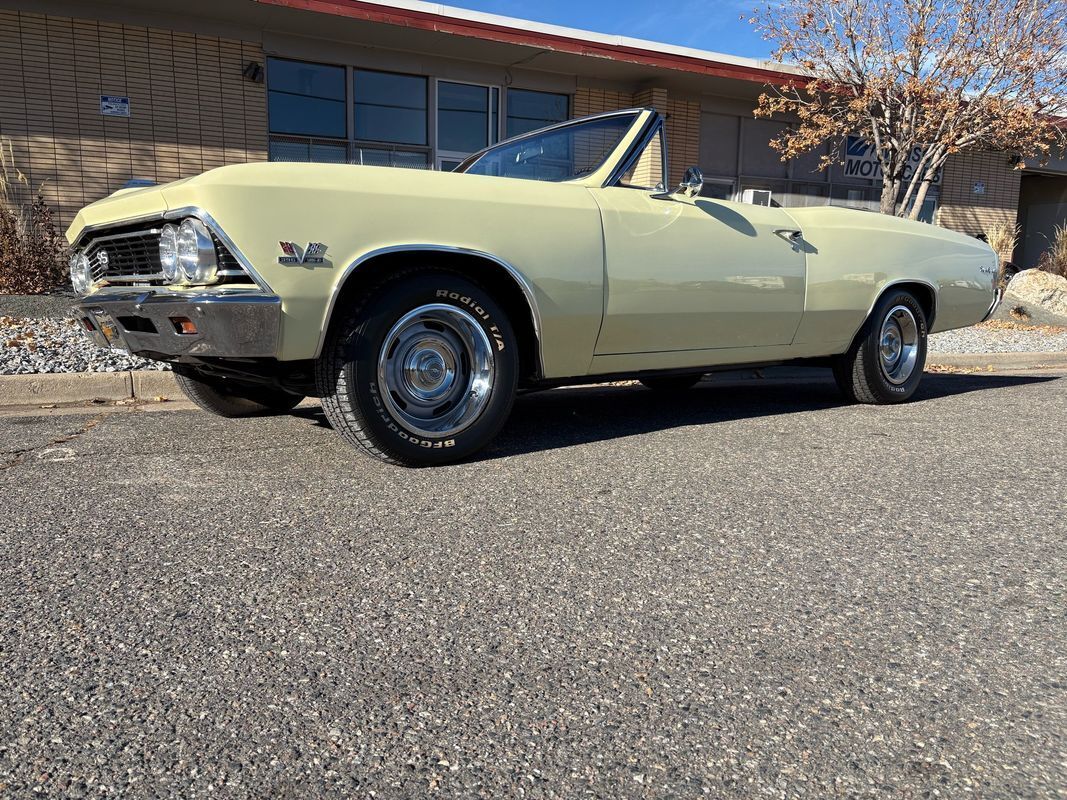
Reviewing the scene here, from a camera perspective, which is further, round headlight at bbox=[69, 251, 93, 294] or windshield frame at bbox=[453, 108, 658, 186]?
windshield frame at bbox=[453, 108, 658, 186]

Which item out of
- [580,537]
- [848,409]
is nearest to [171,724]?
[580,537]

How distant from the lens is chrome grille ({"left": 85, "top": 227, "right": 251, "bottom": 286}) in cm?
297

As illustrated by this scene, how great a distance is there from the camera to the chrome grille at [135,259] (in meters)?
2.97

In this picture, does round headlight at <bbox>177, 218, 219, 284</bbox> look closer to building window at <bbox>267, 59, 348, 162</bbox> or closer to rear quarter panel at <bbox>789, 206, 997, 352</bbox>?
rear quarter panel at <bbox>789, 206, 997, 352</bbox>

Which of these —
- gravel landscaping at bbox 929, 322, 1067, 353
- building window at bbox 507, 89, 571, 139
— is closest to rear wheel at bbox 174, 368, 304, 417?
gravel landscaping at bbox 929, 322, 1067, 353

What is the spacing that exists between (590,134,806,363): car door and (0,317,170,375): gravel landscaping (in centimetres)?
319

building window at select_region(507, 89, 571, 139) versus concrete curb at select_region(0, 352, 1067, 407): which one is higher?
building window at select_region(507, 89, 571, 139)

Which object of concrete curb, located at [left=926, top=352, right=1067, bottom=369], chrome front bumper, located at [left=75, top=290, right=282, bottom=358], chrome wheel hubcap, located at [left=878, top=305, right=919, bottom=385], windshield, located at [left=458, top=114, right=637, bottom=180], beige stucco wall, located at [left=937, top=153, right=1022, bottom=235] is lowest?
concrete curb, located at [left=926, top=352, right=1067, bottom=369]

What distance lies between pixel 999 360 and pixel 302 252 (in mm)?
7646

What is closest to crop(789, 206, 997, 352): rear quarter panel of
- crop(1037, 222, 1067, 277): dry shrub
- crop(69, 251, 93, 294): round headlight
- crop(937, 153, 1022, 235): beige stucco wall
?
→ crop(69, 251, 93, 294): round headlight

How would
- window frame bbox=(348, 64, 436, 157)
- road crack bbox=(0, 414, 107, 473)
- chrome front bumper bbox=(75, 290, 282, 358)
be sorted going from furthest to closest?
1. window frame bbox=(348, 64, 436, 157)
2. road crack bbox=(0, 414, 107, 473)
3. chrome front bumper bbox=(75, 290, 282, 358)

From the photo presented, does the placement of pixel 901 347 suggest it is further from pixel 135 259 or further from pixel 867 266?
pixel 135 259

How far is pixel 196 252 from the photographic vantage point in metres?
2.97

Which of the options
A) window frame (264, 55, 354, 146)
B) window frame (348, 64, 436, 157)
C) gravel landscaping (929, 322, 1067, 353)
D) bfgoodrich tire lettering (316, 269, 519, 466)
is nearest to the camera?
bfgoodrich tire lettering (316, 269, 519, 466)
